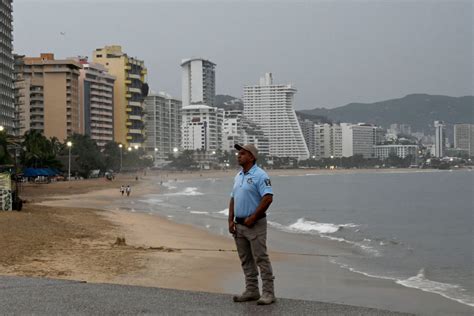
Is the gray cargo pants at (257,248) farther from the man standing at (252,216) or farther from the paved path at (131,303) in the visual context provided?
the paved path at (131,303)

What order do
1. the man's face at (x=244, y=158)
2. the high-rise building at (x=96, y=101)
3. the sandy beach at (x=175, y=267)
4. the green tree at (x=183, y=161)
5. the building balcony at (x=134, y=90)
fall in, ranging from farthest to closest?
the green tree at (x=183, y=161) < the building balcony at (x=134, y=90) < the high-rise building at (x=96, y=101) < the sandy beach at (x=175, y=267) < the man's face at (x=244, y=158)

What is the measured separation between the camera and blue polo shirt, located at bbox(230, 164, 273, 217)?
21.3 ft

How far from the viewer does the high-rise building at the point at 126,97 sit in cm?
14775

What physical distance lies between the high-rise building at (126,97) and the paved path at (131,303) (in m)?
141

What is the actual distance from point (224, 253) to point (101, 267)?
18.2 feet

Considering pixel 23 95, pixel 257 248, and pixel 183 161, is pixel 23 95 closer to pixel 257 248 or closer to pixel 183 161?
pixel 183 161

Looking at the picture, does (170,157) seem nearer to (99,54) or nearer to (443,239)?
(99,54)

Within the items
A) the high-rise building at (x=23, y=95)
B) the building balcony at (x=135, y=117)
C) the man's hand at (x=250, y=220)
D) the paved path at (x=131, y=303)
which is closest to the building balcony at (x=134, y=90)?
the building balcony at (x=135, y=117)

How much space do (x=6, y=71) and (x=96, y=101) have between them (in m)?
44.1

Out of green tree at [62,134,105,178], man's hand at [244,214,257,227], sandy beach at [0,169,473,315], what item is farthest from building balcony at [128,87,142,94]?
man's hand at [244,214,257,227]

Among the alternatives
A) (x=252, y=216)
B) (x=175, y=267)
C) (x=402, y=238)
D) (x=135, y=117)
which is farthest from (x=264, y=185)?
(x=135, y=117)

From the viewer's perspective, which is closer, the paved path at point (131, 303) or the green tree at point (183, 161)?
the paved path at point (131, 303)

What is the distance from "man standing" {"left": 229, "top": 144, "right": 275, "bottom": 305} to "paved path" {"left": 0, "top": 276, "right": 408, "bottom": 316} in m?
0.20

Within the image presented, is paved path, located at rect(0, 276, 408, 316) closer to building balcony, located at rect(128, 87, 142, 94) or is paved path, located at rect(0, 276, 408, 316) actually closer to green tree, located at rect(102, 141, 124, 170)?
green tree, located at rect(102, 141, 124, 170)
